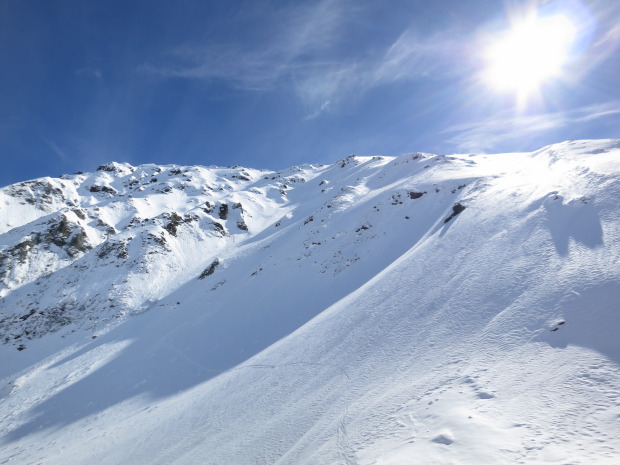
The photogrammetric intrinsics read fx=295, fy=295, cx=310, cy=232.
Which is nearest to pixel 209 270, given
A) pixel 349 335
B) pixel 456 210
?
pixel 349 335

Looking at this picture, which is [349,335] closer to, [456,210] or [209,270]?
[456,210]

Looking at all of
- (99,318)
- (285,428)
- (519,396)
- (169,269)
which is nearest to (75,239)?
(169,269)

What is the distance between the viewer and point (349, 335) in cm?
1600

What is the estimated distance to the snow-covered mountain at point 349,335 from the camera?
7367 mm

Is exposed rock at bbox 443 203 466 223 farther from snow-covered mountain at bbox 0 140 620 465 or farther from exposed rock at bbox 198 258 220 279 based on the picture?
exposed rock at bbox 198 258 220 279

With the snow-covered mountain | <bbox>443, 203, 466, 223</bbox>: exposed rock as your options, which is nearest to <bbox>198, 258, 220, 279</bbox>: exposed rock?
the snow-covered mountain

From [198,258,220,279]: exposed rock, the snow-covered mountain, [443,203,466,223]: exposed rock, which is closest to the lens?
the snow-covered mountain

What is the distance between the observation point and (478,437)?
596 centimetres

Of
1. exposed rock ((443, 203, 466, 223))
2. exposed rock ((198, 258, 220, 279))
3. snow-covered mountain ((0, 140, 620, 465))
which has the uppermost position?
exposed rock ((198, 258, 220, 279))

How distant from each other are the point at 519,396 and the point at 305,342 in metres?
12.1

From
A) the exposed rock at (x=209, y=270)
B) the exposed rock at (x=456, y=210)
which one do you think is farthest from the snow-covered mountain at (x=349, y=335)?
the exposed rock at (x=456, y=210)

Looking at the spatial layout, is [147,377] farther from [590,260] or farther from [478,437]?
[590,260]

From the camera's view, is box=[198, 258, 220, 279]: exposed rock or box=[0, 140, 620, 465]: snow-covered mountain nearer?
box=[0, 140, 620, 465]: snow-covered mountain

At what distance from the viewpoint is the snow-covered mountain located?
7.37m
